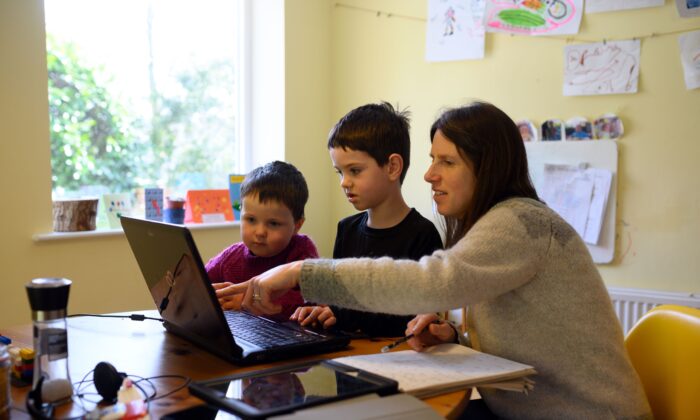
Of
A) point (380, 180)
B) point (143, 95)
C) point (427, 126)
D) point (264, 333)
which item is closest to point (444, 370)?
point (264, 333)

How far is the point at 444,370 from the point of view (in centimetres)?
96

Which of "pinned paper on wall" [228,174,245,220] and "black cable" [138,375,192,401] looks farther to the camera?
"pinned paper on wall" [228,174,245,220]

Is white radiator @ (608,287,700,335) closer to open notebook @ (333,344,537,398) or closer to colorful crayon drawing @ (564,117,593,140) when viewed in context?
colorful crayon drawing @ (564,117,593,140)

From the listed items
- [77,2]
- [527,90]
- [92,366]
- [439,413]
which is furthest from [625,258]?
[77,2]

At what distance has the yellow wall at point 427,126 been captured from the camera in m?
2.08

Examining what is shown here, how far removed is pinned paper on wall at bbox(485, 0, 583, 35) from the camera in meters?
2.43

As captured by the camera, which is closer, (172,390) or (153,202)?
(172,390)

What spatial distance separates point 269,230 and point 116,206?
3.97ft

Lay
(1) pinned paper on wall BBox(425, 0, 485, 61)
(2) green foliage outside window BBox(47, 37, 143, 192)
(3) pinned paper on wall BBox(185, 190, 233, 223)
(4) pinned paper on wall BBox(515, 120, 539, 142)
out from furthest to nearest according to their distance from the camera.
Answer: (3) pinned paper on wall BBox(185, 190, 233, 223) < (1) pinned paper on wall BBox(425, 0, 485, 61) < (4) pinned paper on wall BBox(515, 120, 539, 142) < (2) green foliage outside window BBox(47, 37, 143, 192)

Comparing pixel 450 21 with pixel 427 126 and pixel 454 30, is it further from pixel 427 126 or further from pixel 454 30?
pixel 427 126

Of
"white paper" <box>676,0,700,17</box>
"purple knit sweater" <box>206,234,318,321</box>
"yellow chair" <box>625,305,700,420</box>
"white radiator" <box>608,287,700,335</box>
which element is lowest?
"white radiator" <box>608,287,700,335</box>

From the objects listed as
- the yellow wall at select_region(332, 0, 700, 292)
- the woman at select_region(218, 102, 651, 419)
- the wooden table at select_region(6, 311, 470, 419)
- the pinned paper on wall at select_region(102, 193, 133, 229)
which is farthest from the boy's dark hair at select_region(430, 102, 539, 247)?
the pinned paper on wall at select_region(102, 193, 133, 229)

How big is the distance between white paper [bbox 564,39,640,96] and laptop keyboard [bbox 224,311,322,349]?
1720 mm

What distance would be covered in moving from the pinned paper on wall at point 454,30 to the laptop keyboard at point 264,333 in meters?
1.81
